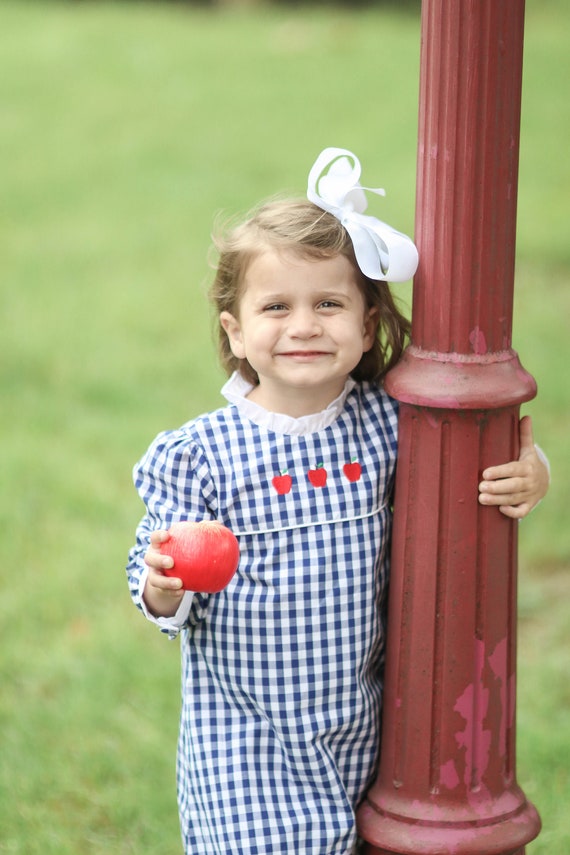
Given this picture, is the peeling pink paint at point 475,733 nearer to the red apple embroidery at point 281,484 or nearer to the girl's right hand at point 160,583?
the red apple embroidery at point 281,484

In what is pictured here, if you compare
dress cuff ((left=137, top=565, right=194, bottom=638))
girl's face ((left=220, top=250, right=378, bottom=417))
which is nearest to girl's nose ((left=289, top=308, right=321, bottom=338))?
girl's face ((left=220, top=250, right=378, bottom=417))

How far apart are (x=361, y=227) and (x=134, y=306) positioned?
14.1 ft

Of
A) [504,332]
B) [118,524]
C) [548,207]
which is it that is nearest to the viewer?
[504,332]

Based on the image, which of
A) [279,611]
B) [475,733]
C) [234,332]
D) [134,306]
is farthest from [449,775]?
[134,306]

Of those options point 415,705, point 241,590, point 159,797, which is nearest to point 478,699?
point 415,705

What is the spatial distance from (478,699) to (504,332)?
2.05ft

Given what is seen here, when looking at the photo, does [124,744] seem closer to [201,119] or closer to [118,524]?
[118,524]

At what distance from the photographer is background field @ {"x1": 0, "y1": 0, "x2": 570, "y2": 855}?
316 centimetres

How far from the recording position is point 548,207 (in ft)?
25.6

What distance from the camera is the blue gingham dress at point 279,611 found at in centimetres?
217

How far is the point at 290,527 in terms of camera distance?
2.17 m

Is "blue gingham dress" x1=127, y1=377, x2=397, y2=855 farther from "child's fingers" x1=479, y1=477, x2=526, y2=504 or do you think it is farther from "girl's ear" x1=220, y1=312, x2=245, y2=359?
"child's fingers" x1=479, y1=477, x2=526, y2=504

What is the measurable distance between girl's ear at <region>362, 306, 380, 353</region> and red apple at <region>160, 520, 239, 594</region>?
19.8 inches

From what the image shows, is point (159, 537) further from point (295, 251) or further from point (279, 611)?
point (295, 251)
